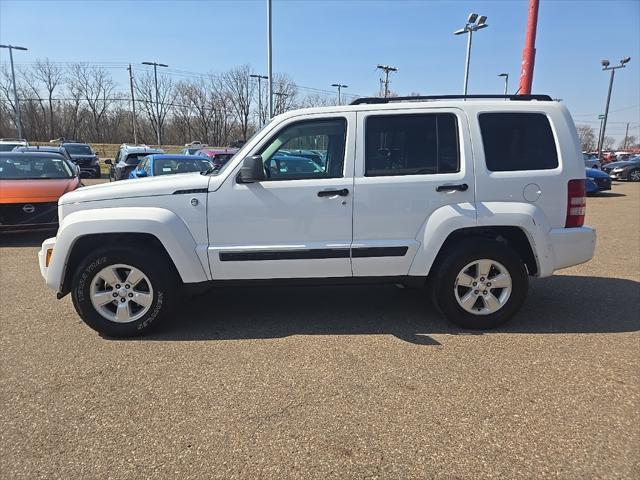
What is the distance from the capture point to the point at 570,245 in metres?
4.11

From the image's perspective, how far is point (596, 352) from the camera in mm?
3680

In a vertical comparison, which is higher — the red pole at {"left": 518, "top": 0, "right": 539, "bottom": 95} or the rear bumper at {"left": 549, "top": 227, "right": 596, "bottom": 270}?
the red pole at {"left": 518, "top": 0, "right": 539, "bottom": 95}

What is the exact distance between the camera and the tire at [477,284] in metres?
4.08

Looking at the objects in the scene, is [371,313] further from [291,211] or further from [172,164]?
[172,164]

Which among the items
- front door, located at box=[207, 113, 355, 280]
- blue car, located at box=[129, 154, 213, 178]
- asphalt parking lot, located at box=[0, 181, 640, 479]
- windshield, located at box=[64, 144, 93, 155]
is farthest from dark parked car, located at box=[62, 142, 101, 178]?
front door, located at box=[207, 113, 355, 280]

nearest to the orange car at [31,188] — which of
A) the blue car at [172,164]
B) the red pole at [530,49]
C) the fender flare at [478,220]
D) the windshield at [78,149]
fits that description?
the blue car at [172,164]

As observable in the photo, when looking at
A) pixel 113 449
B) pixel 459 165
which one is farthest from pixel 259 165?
pixel 113 449

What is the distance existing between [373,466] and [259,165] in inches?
98.9

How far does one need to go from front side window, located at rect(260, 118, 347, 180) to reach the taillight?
215cm

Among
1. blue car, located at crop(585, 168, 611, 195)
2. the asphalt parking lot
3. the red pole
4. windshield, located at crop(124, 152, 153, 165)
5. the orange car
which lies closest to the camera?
the asphalt parking lot

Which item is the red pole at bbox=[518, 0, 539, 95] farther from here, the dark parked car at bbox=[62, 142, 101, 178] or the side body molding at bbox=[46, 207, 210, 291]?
the dark parked car at bbox=[62, 142, 101, 178]

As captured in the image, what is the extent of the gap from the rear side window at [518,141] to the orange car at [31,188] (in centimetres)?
724

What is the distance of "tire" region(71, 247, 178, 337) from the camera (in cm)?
394

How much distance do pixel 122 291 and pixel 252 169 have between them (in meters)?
1.65
